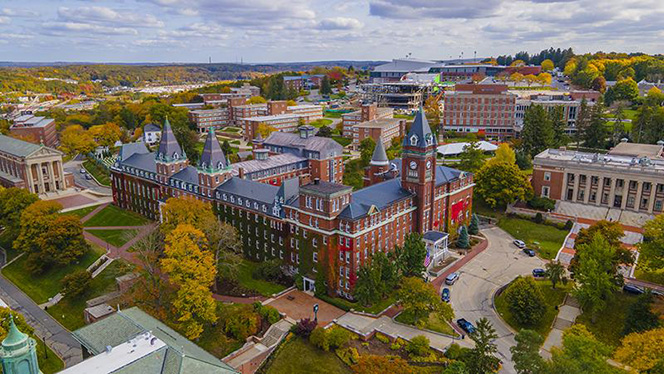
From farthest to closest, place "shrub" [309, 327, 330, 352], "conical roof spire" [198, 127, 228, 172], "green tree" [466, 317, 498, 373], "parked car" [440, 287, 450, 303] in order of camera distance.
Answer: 1. "conical roof spire" [198, 127, 228, 172]
2. "parked car" [440, 287, 450, 303]
3. "shrub" [309, 327, 330, 352]
4. "green tree" [466, 317, 498, 373]

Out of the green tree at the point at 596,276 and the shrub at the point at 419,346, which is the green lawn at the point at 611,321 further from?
the shrub at the point at 419,346

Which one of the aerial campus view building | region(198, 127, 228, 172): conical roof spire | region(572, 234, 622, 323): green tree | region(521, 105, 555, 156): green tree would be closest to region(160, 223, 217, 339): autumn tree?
the aerial campus view building

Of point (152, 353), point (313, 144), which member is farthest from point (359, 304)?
point (313, 144)

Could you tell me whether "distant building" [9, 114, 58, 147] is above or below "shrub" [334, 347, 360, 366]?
above

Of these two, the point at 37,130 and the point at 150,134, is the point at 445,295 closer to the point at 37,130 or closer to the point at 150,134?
the point at 150,134

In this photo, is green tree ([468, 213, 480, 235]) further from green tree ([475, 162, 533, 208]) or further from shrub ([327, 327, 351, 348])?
shrub ([327, 327, 351, 348])

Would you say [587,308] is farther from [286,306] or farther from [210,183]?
[210,183]
